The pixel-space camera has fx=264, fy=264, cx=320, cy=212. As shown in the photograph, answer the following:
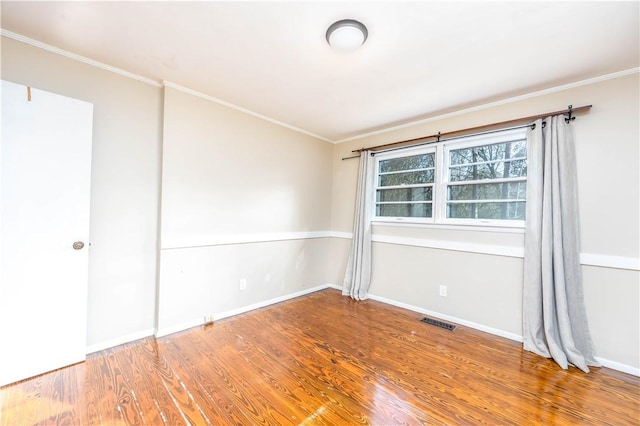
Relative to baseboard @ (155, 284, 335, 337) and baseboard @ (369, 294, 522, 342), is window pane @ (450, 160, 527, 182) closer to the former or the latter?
baseboard @ (369, 294, 522, 342)

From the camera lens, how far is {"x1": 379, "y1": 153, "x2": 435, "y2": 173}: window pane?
335cm

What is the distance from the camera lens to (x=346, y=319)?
3.03m

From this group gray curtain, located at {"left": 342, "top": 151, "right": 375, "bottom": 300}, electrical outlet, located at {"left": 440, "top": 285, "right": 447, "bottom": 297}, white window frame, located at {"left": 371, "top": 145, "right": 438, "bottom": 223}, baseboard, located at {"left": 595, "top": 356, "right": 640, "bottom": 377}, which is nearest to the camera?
baseboard, located at {"left": 595, "top": 356, "right": 640, "bottom": 377}

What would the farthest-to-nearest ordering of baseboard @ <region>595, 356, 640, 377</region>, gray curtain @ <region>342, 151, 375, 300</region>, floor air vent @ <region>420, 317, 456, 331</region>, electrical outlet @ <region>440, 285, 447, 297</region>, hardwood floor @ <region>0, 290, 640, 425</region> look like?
gray curtain @ <region>342, 151, 375, 300</region> < electrical outlet @ <region>440, 285, 447, 297</region> < floor air vent @ <region>420, 317, 456, 331</region> < baseboard @ <region>595, 356, 640, 377</region> < hardwood floor @ <region>0, 290, 640, 425</region>

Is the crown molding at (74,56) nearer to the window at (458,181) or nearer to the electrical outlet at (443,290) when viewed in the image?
the window at (458,181)

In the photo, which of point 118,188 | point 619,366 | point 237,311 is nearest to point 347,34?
point 118,188

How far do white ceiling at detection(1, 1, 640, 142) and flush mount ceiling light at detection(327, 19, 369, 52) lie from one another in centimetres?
3

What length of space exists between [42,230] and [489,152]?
4.02 m

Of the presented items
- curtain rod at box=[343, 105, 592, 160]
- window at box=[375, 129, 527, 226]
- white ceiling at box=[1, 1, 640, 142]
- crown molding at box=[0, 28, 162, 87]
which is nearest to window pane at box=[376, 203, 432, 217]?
window at box=[375, 129, 527, 226]

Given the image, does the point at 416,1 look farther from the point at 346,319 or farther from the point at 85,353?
the point at 85,353

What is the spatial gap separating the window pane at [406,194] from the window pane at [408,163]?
0.95 ft

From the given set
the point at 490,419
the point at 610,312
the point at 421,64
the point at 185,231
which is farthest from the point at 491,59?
the point at 185,231

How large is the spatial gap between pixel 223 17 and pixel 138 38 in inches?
28.2

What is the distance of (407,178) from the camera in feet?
11.6
